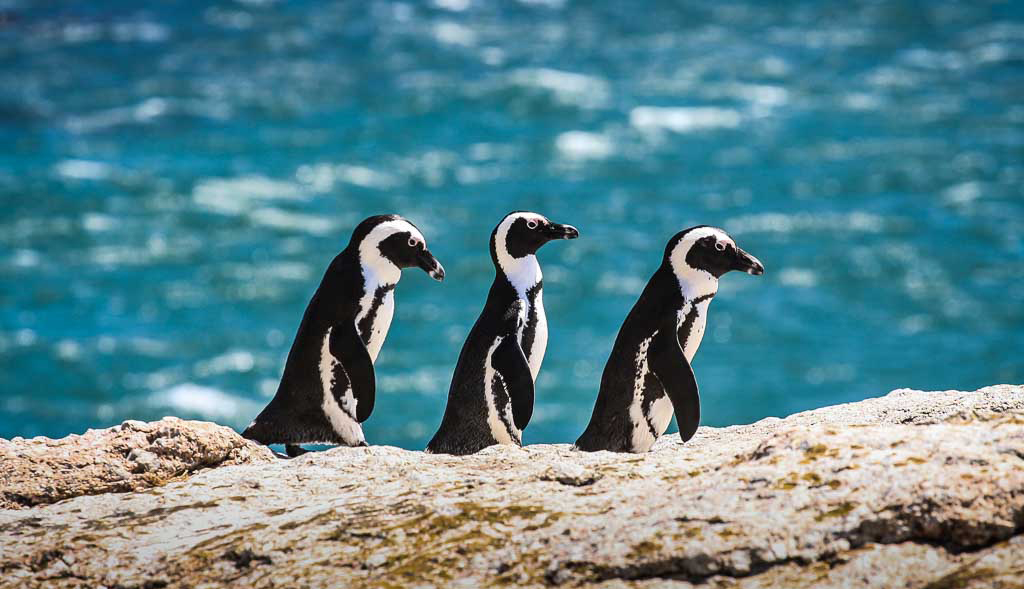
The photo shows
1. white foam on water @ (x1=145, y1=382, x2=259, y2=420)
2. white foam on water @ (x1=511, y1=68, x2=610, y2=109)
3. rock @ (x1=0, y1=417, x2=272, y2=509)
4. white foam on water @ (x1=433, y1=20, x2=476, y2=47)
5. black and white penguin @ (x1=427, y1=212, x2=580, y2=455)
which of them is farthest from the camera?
white foam on water @ (x1=433, y1=20, x2=476, y2=47)

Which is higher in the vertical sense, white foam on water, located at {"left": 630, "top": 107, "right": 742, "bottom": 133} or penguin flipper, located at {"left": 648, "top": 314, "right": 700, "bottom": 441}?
white foam on water, located at {"left": 630, "top": 107, "right": 742, "bottom": 133}

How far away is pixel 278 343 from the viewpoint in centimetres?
2039

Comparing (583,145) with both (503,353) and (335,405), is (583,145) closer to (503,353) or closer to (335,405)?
(335,405)

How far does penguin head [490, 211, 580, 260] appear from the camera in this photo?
23.2 feet

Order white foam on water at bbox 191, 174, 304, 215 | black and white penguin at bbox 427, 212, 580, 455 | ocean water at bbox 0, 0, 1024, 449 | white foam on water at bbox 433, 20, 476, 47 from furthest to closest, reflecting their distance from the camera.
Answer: white foam on water at bbox 433, 20, 476, 47
white foam on water at bbox 191, 174, 304, 215
ocean water at bbox 0, 0, 1024, 449
black and white penguin at bbox 427, 212, 580, 455

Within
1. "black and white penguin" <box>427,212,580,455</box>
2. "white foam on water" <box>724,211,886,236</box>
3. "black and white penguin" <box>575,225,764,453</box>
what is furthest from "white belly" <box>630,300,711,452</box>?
"white foam on water" <box>724,211,886,236</box>

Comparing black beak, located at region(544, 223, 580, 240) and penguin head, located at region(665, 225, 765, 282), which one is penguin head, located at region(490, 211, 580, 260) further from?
penguin head, located at region(665, 225, 765, 282)

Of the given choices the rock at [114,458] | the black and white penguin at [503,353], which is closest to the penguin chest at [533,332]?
the black and white penguin at [503,353]

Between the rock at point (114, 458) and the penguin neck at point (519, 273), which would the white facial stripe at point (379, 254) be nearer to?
the penguin neck at point (519, 273)

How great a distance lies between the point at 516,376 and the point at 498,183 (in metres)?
17.9

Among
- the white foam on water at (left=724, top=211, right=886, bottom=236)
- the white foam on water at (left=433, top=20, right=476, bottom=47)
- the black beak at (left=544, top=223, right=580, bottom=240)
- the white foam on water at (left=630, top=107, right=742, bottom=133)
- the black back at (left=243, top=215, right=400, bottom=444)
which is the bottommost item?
the black back at (left=243, top=215, right=400, bottom=444)

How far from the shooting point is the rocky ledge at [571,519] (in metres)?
4.36

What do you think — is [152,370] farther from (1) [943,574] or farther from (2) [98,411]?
(1) [943,574]

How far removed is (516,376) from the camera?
6.68 metres
